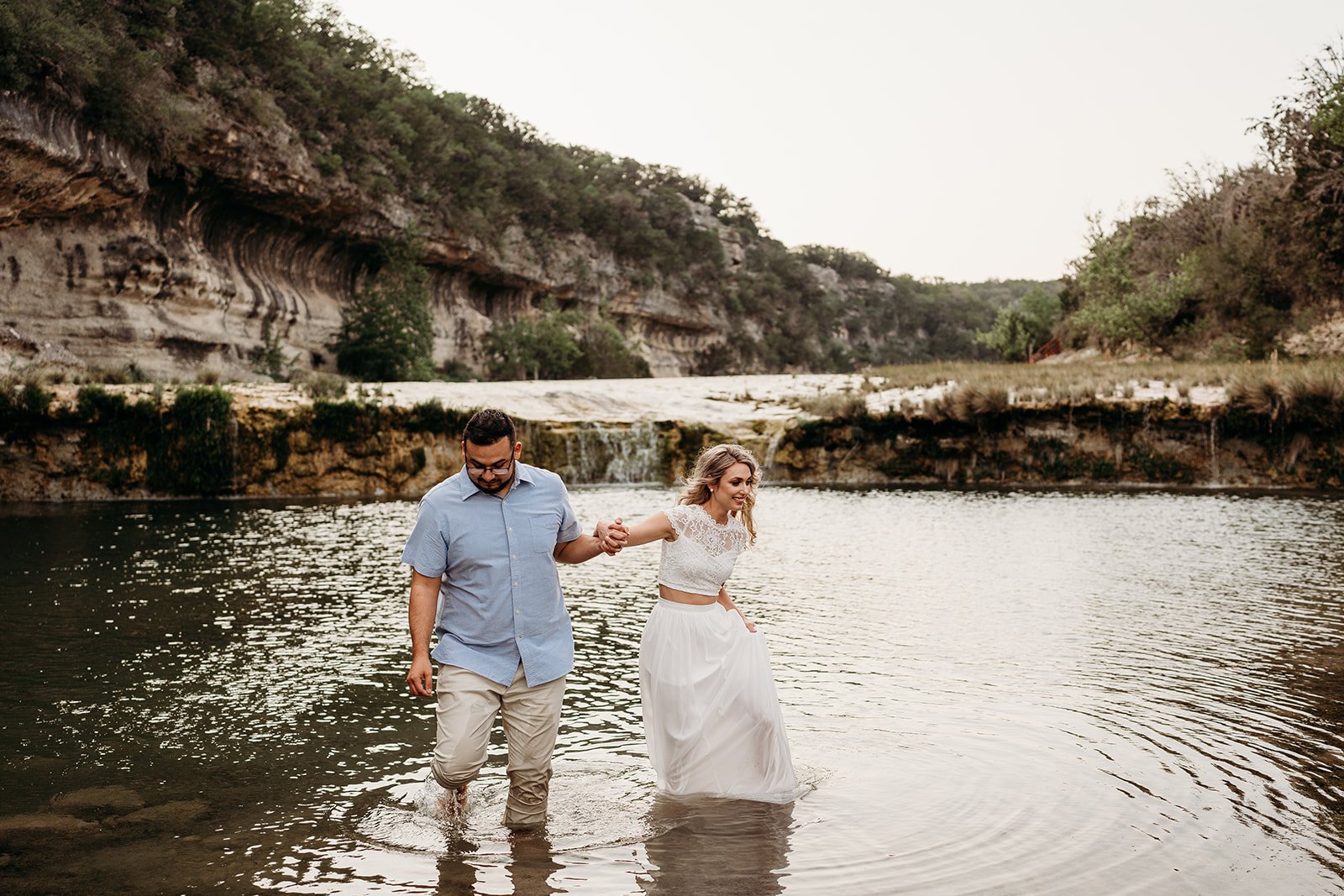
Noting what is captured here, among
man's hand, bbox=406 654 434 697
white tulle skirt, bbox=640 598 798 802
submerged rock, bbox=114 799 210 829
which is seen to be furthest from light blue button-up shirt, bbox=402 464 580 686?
submerged rock, bbox=114 799 210 829

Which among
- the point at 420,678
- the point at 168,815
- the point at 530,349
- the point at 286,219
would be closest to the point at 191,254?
the point at 286,219

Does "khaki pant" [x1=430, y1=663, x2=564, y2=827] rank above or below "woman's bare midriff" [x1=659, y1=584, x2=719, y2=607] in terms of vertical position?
below

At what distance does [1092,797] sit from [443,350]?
47.7 m

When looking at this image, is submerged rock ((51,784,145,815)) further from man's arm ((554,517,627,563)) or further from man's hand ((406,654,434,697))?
man's arm ((554,517,627,563))

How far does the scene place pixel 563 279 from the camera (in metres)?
61.2

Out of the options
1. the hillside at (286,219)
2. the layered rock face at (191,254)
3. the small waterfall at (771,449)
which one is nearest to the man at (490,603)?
the small waterfall at (771,449)

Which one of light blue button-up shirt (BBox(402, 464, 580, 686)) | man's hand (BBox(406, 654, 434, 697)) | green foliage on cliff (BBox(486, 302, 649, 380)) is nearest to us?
man's hand (BBox(406, 654, 434, 697))

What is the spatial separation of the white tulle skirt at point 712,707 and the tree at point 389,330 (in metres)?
37.2

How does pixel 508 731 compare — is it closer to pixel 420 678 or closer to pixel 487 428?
pixel 420 678

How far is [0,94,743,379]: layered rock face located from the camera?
96.8ft

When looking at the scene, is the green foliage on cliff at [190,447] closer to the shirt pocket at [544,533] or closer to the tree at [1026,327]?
the shirt pocket at [544,533]

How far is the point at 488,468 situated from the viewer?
4.39 metres

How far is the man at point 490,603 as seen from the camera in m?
4.40

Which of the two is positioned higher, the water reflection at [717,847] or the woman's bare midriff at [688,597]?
the woman's bare midriff at [688,597]
